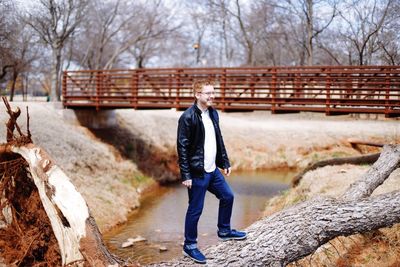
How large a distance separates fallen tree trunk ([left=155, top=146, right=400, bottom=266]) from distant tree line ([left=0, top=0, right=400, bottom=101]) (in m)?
5.14

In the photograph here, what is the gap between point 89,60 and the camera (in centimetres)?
3691

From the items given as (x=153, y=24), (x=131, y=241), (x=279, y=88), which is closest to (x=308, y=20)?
(x=279, y=88)

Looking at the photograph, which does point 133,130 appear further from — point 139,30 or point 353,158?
point 139,30

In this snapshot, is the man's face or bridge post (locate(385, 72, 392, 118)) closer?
the man's face

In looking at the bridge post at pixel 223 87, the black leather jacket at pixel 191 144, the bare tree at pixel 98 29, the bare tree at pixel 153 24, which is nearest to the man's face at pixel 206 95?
the black leather jacket at pixel 191 144

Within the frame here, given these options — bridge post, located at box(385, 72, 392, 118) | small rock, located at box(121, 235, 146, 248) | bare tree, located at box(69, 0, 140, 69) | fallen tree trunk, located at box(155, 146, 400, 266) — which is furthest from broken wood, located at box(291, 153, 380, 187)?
bare tree, located at box(69, 0, 140, 69)

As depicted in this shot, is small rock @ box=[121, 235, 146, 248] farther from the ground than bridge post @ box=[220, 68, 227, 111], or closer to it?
closer to it

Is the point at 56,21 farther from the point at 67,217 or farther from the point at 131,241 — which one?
the point at 67,217

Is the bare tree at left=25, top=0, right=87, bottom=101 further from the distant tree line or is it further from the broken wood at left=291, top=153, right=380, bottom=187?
the broken wood at left=291, top=153, right=380, bottom=187

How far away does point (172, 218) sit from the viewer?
12344 millimetres

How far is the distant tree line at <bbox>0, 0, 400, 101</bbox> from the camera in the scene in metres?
10.4

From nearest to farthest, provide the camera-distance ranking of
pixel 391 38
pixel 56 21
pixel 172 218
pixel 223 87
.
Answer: pixel 391 38
pixel 172 218
pixel 223 87
pixel 56 21

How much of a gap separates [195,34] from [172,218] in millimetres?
34963

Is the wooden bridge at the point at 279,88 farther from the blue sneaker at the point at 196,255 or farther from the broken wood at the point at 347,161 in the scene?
the blue sneaker at the point at 196,255
